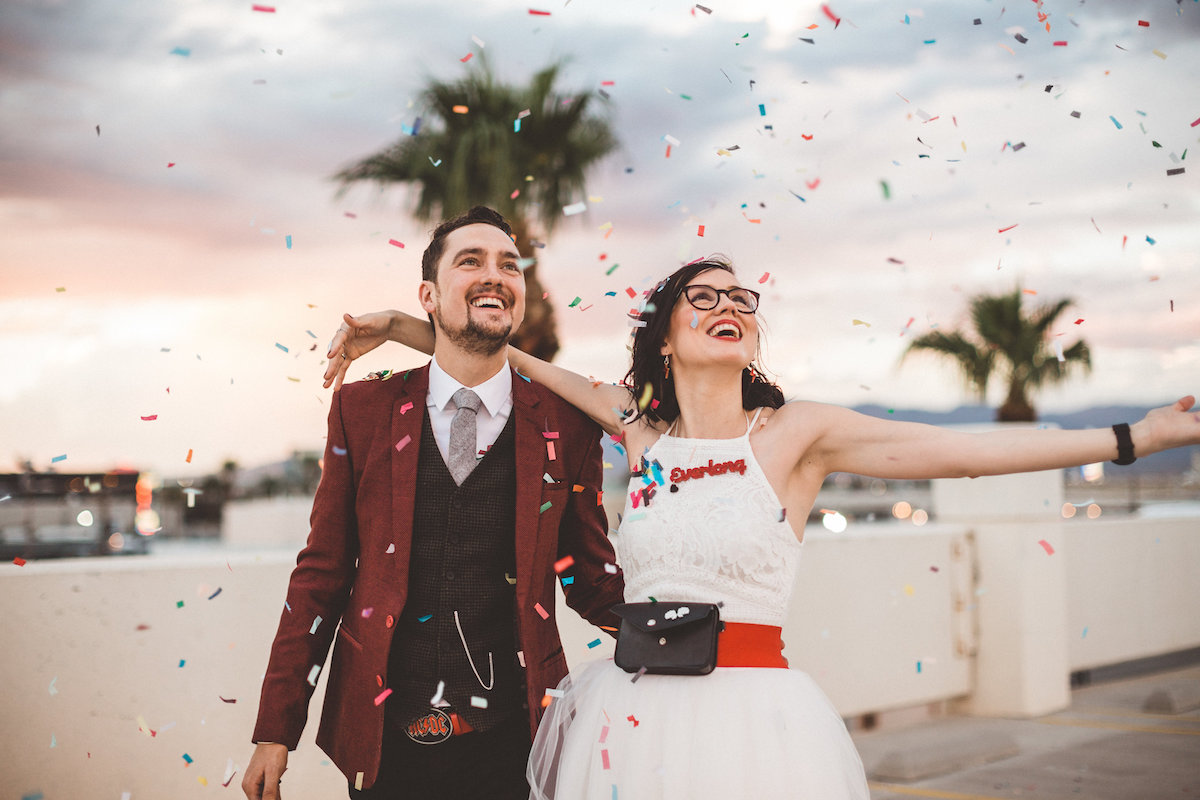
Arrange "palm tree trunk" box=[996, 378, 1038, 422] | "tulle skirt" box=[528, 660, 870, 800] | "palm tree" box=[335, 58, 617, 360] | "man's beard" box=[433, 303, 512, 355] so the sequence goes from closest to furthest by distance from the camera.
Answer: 1. "tulle skirt" box=[528, 660, 870, 800]
2. "man's beard" box=[433, 303, 512, 355]
3. "palm tree" box=[335, 58, 617, 360]
4. "palm tree trunk" box=[996, 378, 1038, 422]

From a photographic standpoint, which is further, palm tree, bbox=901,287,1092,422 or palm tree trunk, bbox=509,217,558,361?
palm tree, bbox=901,287,1092,422

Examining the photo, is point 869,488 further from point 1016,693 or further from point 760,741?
point 760,741

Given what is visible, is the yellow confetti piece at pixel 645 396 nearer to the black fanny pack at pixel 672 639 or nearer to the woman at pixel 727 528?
the woman at pixel 727 528

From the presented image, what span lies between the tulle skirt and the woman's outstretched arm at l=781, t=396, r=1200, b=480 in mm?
624

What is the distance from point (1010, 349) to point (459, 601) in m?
15.0

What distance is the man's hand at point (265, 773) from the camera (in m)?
2.68

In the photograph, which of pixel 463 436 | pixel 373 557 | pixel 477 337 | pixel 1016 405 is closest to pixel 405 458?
pixel 463 436

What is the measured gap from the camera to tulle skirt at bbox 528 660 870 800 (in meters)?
2.54

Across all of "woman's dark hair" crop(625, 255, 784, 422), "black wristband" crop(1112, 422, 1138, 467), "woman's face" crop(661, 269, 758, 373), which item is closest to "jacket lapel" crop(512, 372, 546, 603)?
"woman's dark hair" crop(625, 255, 784, 422)

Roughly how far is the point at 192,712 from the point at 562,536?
91.1 inches

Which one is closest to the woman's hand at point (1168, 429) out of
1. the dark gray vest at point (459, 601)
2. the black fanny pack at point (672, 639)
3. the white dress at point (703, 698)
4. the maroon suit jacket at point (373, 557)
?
the white dress at point (703, 698)

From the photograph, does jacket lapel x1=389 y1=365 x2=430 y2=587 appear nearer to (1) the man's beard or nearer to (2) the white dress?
(1) the man's beard

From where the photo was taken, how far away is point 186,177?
23.2ft

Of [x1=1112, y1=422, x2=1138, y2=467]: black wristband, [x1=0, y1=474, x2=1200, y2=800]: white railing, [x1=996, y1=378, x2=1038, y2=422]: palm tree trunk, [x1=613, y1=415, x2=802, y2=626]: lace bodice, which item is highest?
[x1=996, y1=378, x2=1038, y2=422]: palm tree trunk
